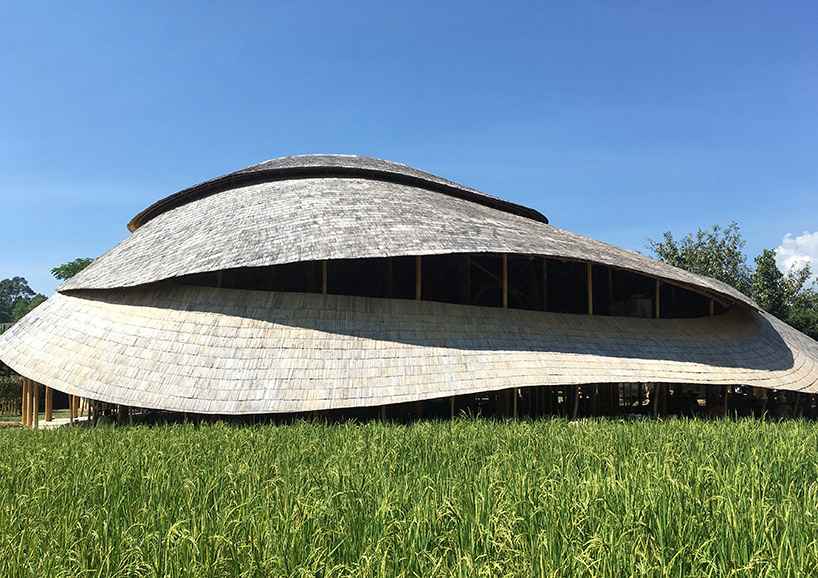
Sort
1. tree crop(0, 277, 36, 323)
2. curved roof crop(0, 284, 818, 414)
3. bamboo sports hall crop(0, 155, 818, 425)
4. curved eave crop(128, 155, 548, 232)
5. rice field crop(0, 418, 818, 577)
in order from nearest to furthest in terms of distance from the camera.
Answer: rice field crop(0, 418, 818, 577) < curved roof crop(0, 284, 818, 414) < bamboo sports hall crop(0, 155, 818, 425) < curved eave crop(128, 155, 548, 232) < tree crop(0, 277, 36, 323)

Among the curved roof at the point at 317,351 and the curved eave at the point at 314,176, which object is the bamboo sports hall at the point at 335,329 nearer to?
the curved roof at the point at 317,351

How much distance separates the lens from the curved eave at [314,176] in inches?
745

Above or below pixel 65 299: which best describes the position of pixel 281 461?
below

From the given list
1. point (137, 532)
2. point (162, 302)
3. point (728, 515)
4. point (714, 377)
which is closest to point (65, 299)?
point (162, 302)

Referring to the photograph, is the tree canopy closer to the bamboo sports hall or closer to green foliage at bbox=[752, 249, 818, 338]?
green foliage at bbox=[752, 249, 818, 338]

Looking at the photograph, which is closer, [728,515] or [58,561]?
[58,561]

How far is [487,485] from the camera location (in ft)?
14.9

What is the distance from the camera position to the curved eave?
62.1 ft

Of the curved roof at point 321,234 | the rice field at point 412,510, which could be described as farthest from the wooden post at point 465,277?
the rice field at point 412,510

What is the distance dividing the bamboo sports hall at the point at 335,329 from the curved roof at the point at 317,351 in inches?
1.4

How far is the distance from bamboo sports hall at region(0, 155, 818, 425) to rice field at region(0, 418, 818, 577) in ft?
13.1

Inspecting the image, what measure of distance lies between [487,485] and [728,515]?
1.78 metres

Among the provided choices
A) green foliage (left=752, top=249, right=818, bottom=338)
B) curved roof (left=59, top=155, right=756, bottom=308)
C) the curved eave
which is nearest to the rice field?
curved roof (left=59, top=155, right=756, bottom=308)

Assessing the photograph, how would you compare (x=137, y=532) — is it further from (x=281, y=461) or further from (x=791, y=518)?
(x=791, y=518)
